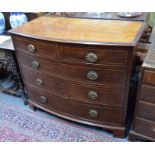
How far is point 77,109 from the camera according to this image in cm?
149

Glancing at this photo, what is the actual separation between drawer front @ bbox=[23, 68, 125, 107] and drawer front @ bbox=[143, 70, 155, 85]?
167 millimetres

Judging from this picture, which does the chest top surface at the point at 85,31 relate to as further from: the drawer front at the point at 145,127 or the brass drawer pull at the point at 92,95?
the drawer front at the point at 145,127

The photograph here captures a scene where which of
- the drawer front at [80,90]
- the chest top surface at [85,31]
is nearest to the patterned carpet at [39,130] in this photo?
the drawer front at [80,90]

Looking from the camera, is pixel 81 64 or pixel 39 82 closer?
pixel 81 64

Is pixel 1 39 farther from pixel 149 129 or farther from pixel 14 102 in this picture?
pixel 149 129

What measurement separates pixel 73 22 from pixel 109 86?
0.58 m

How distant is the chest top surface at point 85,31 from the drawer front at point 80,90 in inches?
12.5

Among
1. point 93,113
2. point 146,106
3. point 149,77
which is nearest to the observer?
point 149,77

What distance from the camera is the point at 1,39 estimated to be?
183 centimetres

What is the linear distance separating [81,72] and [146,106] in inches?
18.5

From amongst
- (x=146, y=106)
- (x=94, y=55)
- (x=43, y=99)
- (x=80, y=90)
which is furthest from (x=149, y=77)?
(x=43, y=99)

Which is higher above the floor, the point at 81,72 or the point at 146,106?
the point at 81,72

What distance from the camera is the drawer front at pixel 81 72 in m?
1.18

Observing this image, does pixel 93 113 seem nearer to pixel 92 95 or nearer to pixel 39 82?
pixel 92 95
